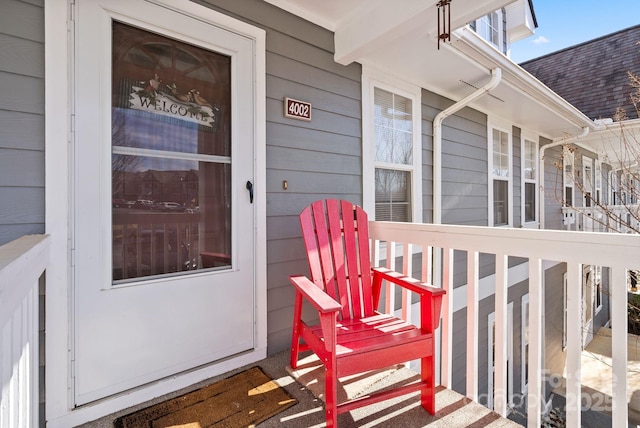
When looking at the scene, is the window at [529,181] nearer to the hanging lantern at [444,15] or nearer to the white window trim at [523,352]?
the white window trim at [523,352]

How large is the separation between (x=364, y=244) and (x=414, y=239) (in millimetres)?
337

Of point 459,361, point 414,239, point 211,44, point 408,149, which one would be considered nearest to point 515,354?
point 459,361

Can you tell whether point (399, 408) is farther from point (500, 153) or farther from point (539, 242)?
point (500, 153)

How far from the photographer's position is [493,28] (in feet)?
17.5

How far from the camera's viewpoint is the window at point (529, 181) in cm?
583

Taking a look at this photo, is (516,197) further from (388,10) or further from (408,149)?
(388,10)

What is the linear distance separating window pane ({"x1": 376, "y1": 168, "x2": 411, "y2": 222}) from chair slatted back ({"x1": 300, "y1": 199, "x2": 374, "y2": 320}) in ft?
3.74

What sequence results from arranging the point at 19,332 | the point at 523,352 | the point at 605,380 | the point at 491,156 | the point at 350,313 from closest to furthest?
the point at 19,332 < the point at 350,313 < the point at 491,156 < the point at 523,352 < the point at 605,380

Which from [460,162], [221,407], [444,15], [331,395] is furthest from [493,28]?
[221,407]

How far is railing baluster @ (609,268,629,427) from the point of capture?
131 centimetres

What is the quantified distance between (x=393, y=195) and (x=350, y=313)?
178cm

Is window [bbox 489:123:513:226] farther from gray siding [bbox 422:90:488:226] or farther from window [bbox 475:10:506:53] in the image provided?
window [bbox 475:10:506:53]

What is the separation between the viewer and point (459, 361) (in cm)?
420

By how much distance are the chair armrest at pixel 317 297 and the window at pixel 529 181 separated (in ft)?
17.7
